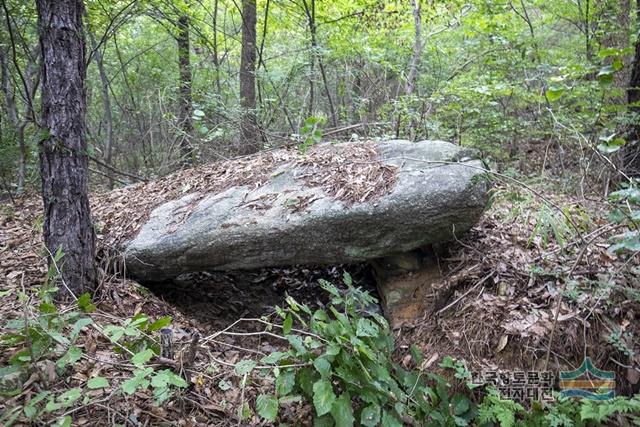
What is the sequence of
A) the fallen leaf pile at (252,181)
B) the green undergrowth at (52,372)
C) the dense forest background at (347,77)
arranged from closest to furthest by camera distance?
the green undergrowth at (52,372) < the fallen leaf pile at (252,181) < the dense forest background at (347,77)

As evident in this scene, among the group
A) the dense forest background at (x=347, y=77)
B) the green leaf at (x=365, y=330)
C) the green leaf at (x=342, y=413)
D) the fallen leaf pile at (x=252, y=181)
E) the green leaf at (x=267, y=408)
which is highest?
the dense forest background at (x=347, y=77)

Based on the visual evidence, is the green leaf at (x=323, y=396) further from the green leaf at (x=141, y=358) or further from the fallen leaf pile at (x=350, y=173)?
the fallen leaf pile at (x=350, y=173)

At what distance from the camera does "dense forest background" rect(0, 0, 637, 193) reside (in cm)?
557

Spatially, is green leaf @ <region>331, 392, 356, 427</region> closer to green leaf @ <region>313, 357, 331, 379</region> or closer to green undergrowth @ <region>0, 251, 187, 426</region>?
green leaf @ <region>313, 357, 331, 379</region>

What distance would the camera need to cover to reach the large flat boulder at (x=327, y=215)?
320 centimetres

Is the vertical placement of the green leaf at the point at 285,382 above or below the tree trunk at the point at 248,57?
below

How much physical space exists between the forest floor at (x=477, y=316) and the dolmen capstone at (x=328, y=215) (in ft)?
1.18

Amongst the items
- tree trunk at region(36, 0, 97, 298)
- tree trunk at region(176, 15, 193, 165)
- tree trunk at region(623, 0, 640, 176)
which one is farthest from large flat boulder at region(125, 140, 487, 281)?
tree trunk at region(176, 15, 193, 165)

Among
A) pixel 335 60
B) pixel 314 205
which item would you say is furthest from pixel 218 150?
pixel 314 205

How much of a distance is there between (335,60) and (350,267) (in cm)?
428

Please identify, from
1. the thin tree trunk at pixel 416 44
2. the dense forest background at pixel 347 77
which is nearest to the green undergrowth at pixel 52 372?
the dense forest background at pixel 347 77

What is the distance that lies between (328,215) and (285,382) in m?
1.43

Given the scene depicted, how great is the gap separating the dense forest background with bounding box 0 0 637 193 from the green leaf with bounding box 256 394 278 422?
355 cm

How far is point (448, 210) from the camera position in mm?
3162
